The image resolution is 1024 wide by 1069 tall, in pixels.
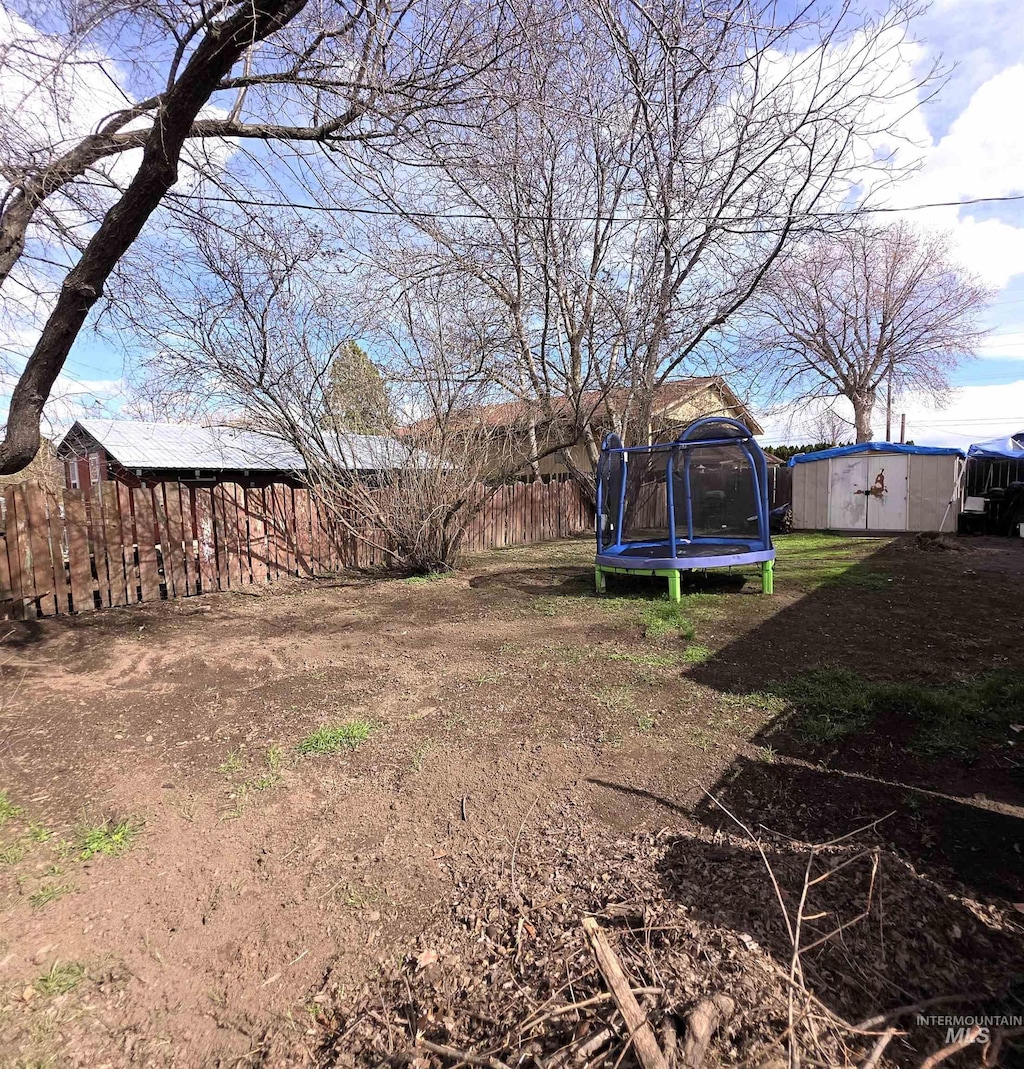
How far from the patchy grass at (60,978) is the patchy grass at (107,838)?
0.66m

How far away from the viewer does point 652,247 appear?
10117mm

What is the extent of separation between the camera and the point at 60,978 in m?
1.94

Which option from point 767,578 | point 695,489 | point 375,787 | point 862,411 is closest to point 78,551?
point 375,787

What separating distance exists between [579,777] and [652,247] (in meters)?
9.67

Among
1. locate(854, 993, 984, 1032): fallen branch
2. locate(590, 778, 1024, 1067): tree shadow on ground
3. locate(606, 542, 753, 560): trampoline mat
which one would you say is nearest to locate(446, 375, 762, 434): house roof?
locate(606, 542, 753, 560): trampoline mat

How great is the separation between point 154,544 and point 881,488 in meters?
17.5

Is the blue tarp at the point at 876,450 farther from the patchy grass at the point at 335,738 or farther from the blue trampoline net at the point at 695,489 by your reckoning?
the patchy grass at the point at 335,738

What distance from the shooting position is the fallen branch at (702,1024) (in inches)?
56.7

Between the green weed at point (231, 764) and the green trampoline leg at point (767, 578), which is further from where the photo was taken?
the green trampoline leg at point (767, 578)

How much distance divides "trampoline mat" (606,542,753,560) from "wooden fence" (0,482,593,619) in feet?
9.34

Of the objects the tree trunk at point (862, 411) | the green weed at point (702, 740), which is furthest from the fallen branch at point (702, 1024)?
the tree trunk at point (862, 411)

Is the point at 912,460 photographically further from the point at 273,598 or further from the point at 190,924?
the point at 190,924

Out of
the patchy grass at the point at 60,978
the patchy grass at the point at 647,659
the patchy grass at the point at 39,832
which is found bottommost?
the patchy grass at the point at 60,978

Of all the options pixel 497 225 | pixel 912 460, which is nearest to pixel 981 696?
pixel 497 225
